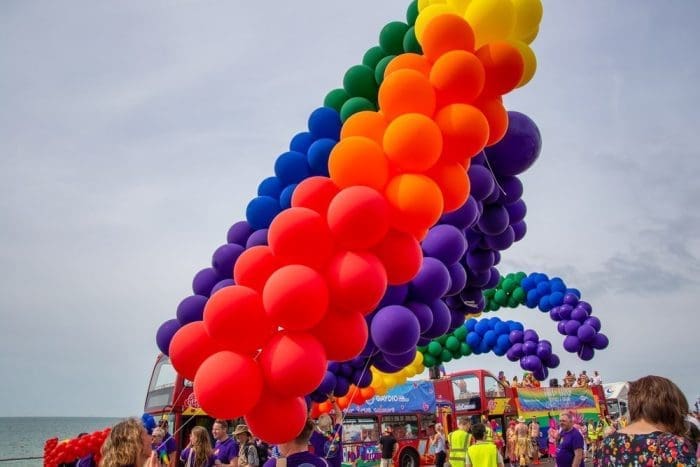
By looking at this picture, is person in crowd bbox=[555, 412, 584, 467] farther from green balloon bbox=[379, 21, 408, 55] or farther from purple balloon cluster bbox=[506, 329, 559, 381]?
purple balloon cluster bbox=[506, 329, 559, 381]

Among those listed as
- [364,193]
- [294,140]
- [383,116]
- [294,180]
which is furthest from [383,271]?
[294,140]

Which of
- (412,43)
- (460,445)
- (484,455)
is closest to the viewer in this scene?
(412,43)

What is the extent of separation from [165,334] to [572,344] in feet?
30.0

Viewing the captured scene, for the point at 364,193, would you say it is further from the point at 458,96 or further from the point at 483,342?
the point at 483,342

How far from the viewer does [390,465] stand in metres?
11.9

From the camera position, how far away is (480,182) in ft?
15.4

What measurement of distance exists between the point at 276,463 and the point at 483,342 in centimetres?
1003

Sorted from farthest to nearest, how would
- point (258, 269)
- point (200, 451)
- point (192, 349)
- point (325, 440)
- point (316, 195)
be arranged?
point (325, 440)
point (200, 451)
point (316, 195)
point (258, 269)
point (192, 349)

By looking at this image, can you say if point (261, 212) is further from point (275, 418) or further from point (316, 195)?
point (275, 418)

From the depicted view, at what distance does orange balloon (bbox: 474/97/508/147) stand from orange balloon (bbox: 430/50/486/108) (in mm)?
281

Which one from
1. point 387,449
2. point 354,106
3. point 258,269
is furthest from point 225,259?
point 387,449

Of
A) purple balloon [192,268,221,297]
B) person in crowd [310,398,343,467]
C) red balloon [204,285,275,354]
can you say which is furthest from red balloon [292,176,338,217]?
person in crowd [310,398,343,467]

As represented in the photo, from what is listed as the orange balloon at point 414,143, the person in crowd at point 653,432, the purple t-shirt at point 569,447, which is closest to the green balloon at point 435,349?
the purple t-shirt at point 569,447

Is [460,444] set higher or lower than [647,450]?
lower
